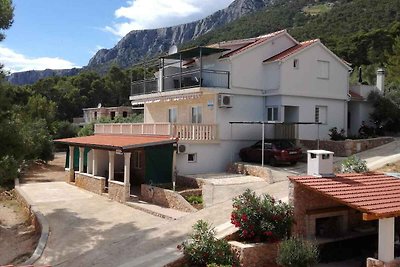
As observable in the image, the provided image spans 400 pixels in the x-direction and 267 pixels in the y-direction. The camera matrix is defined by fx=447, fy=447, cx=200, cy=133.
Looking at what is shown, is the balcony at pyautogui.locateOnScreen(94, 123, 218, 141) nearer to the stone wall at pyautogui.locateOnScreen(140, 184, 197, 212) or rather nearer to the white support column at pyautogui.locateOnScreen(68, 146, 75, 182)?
the stone wall at pyautogui.locateOnScreen(140, 184, 197, 212)

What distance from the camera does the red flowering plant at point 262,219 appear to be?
48.4ft

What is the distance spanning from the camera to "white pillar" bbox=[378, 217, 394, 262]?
13266mm

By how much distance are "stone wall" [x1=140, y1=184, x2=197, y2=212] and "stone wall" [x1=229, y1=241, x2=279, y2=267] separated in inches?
252

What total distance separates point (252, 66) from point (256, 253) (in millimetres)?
17914

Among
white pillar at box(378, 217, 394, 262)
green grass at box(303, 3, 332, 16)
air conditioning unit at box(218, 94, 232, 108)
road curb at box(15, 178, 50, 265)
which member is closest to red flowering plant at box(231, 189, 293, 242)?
white pillar at box(378, 217, 394, 262)

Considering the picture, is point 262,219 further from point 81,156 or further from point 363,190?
point 81,156

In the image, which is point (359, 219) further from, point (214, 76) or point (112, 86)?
point (112, 86)

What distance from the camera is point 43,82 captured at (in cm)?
9275

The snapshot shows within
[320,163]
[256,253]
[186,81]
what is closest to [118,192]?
[186,81]

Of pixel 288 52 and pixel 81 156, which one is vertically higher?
pixel 288 52

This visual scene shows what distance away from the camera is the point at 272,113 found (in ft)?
99.0

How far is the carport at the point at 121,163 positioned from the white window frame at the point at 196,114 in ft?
12.9

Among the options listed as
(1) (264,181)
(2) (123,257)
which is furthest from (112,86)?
(2) (123,257)

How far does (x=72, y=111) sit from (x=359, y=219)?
265 feet
